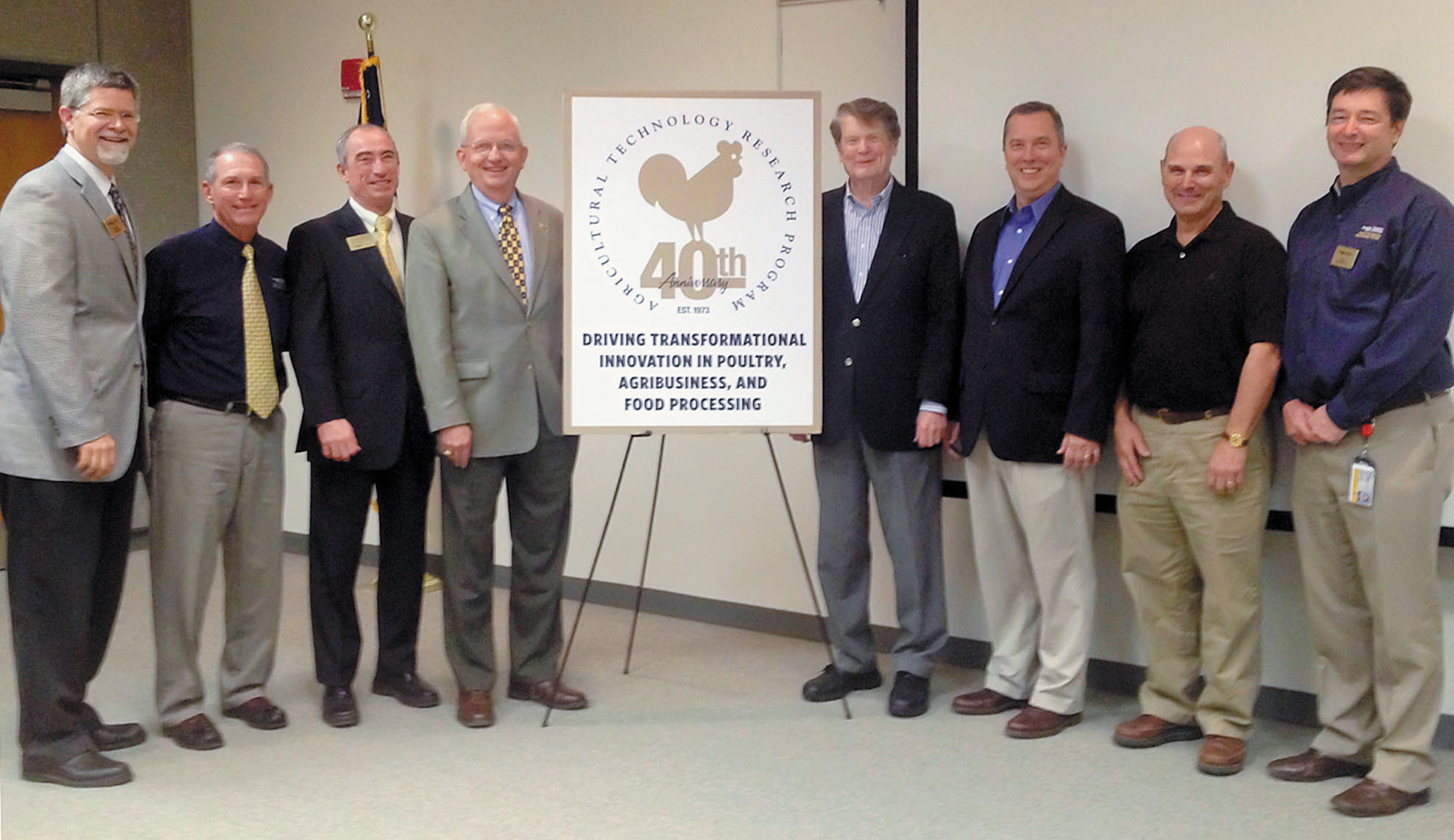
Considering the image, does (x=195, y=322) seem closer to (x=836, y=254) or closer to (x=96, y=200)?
(x=96, y=200)

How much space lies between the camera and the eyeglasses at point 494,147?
3547mm

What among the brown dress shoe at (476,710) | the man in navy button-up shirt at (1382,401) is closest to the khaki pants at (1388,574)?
the man in navy button-up shirt at (1382,401)

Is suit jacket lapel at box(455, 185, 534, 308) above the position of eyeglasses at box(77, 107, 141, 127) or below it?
below

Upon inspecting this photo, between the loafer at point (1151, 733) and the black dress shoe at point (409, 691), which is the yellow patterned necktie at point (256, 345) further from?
the loafer at point (1151, 733)

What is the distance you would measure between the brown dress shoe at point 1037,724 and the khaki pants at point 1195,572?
22 cm

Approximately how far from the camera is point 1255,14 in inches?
133

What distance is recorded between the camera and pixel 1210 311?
3.21 metres

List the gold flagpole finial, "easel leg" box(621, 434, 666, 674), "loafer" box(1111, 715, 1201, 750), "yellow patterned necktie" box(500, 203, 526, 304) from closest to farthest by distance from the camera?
1. "loafer" box(1111, 715, 1201, 750)
2. "yellow patterned necktie" box(500, 203, 526, 304)
3. "easel leg" box(621, 434, 666, 674)
4. the gold flagpole finial

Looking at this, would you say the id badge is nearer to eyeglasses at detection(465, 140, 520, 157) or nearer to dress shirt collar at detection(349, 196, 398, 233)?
eyeglasses at detection(465, 140, 520, 157)

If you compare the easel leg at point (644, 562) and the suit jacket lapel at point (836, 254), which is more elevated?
the suit jacket lapel at point (836, 254)

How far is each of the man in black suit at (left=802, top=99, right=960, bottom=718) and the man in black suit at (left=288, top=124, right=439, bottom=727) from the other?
120cm

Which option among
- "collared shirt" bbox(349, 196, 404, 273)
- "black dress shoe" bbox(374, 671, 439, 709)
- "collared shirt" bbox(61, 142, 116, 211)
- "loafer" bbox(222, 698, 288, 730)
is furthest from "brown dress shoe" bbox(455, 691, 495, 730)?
"collared shirt" bbox(61, 142, 116, 211)

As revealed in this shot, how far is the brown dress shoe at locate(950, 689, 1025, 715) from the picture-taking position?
12.1ft

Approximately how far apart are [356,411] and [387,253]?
462 mm
